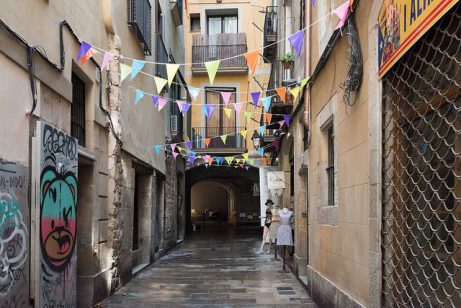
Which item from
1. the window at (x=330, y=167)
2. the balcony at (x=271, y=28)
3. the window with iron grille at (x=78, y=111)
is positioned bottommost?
the window at (x=330, y=167)

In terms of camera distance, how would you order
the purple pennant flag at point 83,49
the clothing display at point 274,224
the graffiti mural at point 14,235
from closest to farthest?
the graffiti mural at point 14,235
the purple pennant flag at point 83,49
the clothing display at point 274,224

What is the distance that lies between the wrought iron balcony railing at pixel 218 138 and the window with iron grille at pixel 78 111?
638 inches

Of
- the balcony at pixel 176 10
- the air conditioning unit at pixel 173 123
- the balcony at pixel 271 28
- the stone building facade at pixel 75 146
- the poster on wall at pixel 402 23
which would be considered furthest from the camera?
the balcony at pixel 176 10

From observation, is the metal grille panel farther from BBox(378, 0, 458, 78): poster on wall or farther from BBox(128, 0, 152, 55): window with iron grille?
BBox(128, 0, 152, 55): window with iron grille

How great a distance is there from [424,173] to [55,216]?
4084 millimetres

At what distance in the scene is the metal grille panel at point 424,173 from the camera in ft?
10.8

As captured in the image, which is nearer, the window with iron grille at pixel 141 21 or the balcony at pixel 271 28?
the window with iron grille at pixel 141 21

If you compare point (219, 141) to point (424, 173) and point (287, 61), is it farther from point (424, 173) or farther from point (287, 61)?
point (424, 173)

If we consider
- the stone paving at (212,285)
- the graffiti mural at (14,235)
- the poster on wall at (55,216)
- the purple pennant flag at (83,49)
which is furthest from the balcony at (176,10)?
the graffiti mural at (14,235)

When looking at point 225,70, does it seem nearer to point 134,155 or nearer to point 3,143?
point 134,155

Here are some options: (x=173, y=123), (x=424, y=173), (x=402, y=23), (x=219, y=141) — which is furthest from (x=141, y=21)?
(x=219, y=141)

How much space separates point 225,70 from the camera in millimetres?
24203

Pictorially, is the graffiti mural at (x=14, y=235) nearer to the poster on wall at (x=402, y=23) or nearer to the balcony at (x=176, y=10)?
the poster on wall at (x=402, y=23)

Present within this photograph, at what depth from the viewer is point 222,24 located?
2514 centimetres
